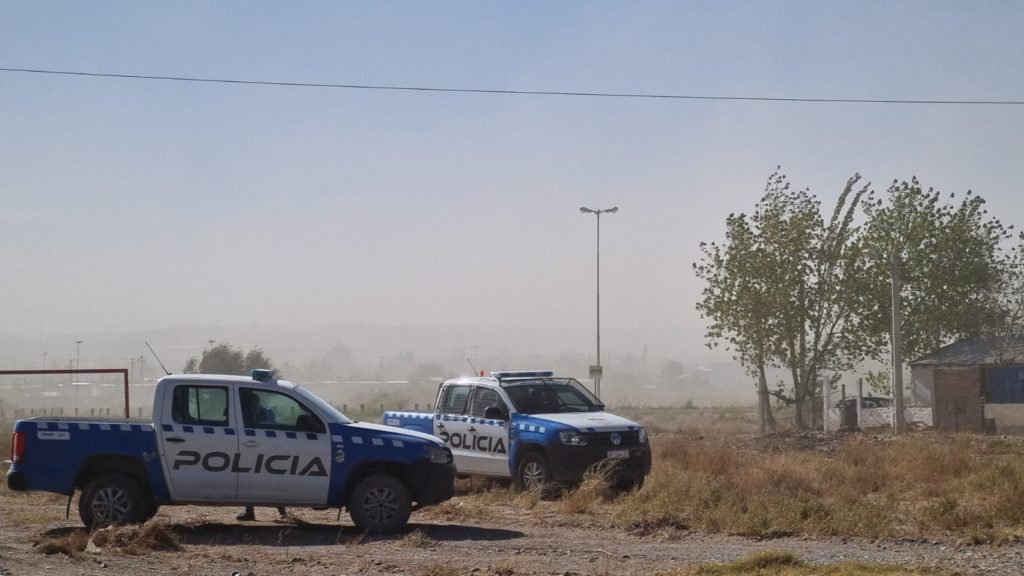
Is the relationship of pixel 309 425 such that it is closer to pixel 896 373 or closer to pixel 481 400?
pixel 481 400

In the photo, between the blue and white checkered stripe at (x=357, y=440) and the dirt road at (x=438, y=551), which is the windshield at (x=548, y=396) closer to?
the dirt road at (x=438, y=551)

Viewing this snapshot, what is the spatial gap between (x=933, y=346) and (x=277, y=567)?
44611 millimetres

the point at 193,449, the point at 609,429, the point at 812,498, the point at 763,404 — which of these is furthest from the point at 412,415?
the point at 763,404

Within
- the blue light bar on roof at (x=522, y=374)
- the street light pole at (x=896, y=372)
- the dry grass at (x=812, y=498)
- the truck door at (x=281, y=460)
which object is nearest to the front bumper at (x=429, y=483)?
the truck door at (x=281, y=460)

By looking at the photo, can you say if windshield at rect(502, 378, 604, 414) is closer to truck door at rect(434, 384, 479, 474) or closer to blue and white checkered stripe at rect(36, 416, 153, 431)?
truck door at rect(434, 384, 479, 474)

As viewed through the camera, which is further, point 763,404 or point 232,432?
point 763,404

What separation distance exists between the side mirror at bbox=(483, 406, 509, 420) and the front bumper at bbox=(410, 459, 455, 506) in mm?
3745

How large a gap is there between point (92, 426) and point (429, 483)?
4046 millimetres

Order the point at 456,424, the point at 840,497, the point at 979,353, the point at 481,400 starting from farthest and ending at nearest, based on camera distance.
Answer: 1. the point at 979,353
2. the point at 456,424
3. the point at 481,400
4. the point at 840,497

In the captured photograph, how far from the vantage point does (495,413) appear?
56.1 ft

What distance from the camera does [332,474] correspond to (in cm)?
1294

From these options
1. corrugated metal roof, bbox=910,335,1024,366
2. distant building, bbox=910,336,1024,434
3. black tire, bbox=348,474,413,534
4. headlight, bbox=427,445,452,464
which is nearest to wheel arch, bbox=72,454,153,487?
black tire, bbox=348,474,413,534

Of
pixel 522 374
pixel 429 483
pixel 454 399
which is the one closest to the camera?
pixel 429 483

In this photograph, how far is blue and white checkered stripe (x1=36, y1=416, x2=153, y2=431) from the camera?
1258 cm
